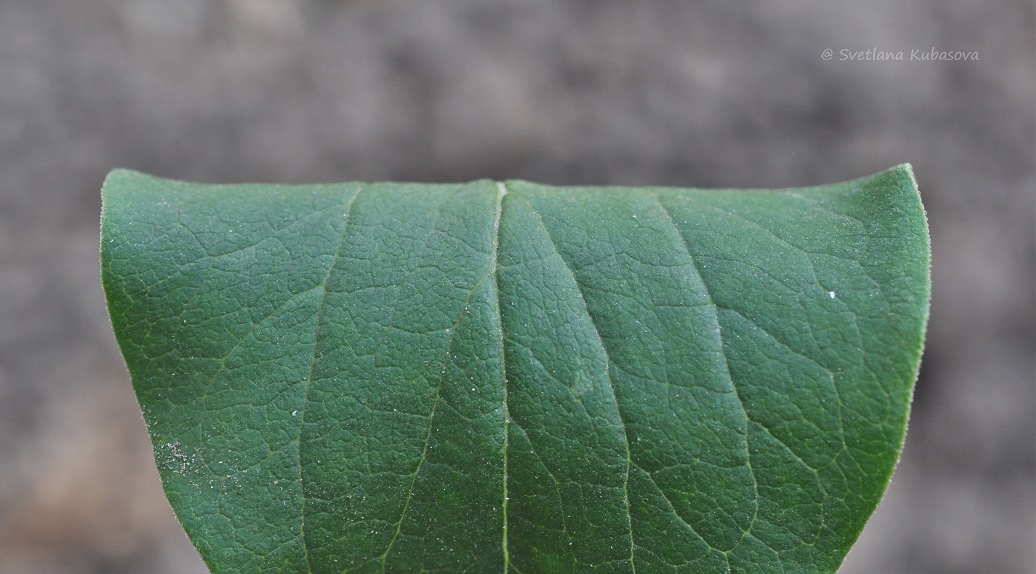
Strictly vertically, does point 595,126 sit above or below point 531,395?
above

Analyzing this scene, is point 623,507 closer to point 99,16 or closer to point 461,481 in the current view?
point 461,481

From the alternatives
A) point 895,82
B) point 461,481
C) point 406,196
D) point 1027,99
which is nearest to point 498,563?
point 461,481

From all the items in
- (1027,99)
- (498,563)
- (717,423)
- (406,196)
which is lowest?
(498,563)

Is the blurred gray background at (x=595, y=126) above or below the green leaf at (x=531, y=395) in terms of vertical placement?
above

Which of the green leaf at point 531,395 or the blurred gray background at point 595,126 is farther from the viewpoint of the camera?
the blurred gray background at point 595,126
